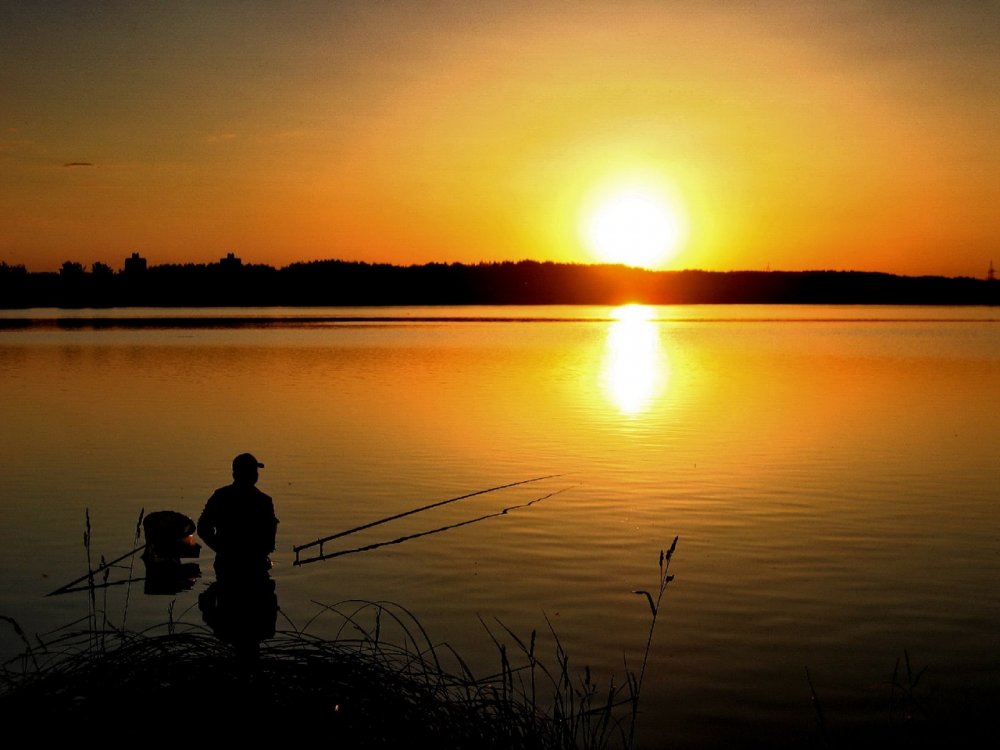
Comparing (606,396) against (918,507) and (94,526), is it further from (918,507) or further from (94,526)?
(94,526)

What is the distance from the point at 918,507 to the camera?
62.3 ft

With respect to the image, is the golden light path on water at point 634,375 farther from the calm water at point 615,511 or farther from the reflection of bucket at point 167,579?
the reflection of bucket at point 167,579

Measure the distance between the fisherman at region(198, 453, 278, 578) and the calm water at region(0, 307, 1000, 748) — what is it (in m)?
1.16

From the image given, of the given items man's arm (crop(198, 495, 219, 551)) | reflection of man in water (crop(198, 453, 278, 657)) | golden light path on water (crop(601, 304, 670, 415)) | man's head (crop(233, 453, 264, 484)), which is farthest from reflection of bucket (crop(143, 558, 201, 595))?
golden light path on water (crop(601, 304, 670, 415))

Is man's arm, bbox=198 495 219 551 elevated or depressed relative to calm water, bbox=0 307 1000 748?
elevated

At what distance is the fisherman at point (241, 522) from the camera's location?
32.4ft

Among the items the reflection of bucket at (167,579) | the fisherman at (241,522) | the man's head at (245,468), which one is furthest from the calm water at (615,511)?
the man's head at (245,468)

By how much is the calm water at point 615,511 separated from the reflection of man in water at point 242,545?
1164 mm

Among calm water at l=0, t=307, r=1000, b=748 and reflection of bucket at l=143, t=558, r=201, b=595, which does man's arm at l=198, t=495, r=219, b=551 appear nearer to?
calm water at l=0, t=307, r=1000, b=748

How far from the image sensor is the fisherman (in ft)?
32.4

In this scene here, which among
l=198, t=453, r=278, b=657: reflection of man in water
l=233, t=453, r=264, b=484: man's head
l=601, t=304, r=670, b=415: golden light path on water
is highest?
l=233, t=453, r=264, b=484: man's head

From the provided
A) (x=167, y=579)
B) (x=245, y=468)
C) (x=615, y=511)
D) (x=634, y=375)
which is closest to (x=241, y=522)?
(x=245, y=468)

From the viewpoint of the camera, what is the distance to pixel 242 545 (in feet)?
32.6

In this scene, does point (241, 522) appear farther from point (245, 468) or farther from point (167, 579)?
point (167, 579)
